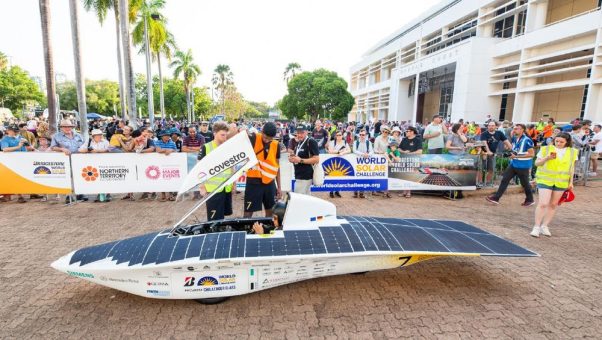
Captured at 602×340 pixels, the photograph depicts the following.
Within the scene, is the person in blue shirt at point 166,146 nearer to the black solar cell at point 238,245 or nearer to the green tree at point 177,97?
the black solar cell at point 238,245

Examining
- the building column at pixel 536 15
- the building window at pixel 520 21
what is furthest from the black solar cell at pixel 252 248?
the building window at pixel 520 21

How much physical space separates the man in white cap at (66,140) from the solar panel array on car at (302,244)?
5484 mm

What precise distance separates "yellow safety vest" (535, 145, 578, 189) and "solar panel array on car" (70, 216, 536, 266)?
7.95 ft

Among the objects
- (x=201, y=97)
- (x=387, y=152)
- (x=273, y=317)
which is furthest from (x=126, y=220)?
(x=201, y=97)

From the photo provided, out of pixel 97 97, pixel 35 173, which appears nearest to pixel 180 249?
pixel 35 173

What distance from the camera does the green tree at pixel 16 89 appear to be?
42.2 meters

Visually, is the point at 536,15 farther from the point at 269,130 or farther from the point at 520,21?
the point at 269,130

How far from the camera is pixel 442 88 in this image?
33.8 metres

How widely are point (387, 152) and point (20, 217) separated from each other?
342 inches

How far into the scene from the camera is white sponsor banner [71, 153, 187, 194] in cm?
759

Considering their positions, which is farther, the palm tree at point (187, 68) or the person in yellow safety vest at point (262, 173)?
the palm tree at point (187, 68)

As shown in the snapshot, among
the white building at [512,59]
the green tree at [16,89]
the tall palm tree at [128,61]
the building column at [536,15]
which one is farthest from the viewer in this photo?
the green tree at [16,89]

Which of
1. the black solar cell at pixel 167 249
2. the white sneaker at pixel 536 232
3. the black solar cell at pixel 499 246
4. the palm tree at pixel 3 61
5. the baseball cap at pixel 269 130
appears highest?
the palm tree at pixel 3 61

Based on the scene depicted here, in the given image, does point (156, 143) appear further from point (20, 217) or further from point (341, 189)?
point (341, 189)
